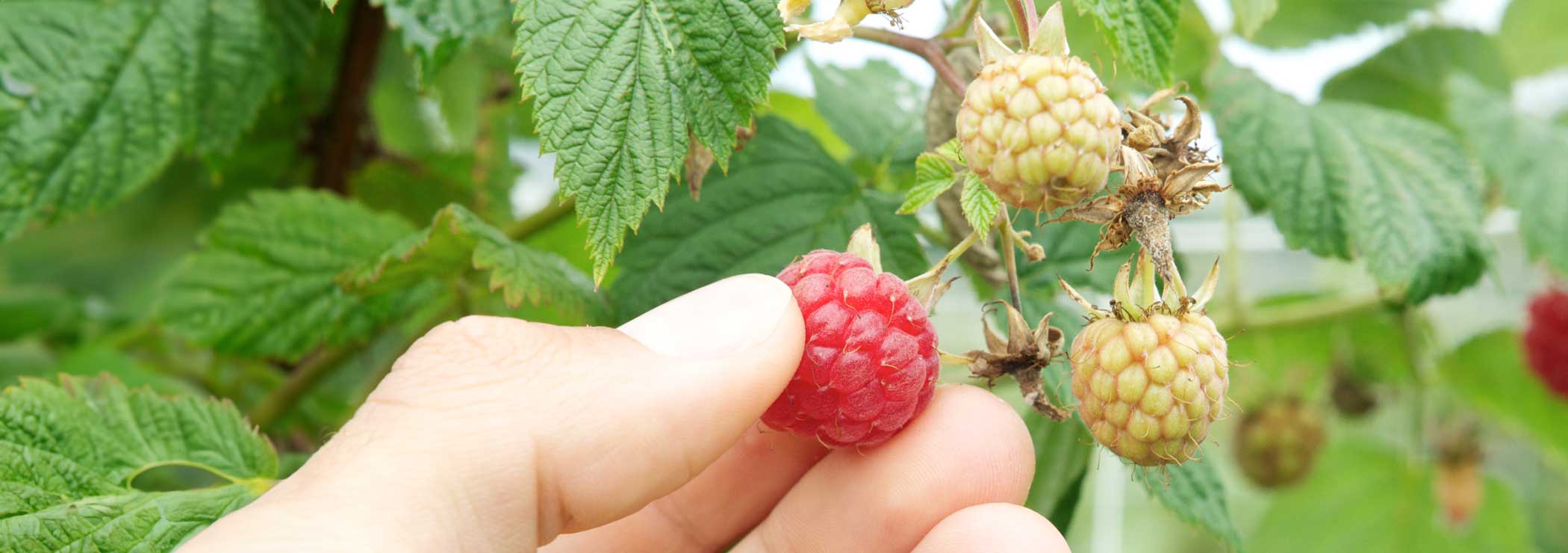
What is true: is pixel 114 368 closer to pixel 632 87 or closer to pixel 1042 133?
pixel 632 87

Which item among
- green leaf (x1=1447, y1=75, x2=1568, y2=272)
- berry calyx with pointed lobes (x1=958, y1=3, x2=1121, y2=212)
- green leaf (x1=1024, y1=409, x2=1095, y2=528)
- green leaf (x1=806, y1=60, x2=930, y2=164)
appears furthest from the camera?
green leaf (x1=1447, y1=75, x2=1568, y2=272)

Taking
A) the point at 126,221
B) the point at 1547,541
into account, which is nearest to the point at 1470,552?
the point at 126,221

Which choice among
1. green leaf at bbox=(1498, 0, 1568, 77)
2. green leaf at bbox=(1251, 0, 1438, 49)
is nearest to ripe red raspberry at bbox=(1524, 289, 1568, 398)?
green leaf at bbox=(1498, 0, 1568, 77)

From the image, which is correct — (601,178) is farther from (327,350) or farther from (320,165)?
(320,165)

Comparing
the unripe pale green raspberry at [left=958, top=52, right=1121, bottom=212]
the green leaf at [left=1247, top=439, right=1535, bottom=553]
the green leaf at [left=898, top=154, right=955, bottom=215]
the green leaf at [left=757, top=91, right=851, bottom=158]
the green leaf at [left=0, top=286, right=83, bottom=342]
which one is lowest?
the green leaf at [left=1247, top=439, right=1535, bottom=553]

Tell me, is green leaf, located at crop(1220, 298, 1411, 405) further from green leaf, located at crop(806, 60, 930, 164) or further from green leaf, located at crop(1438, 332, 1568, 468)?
green leaf, located at crop(806, 60, 930, 164)

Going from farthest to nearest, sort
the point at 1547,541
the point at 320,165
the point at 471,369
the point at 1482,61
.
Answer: the point at 1547,541 < the point at 1482,61 < the point at 320,165 < the point at 471,369
